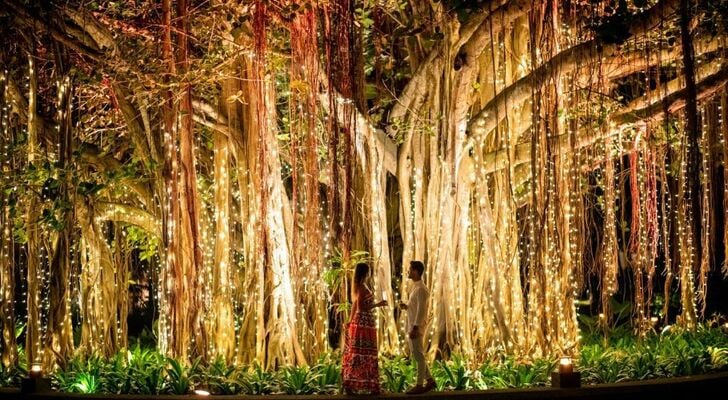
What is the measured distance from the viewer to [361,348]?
23.0ft

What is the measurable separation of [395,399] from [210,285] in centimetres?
229

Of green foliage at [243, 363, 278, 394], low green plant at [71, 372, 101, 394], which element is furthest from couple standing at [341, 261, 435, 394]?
low green plant at [71, 372, 101, 394]

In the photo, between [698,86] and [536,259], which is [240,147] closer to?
[536,259]

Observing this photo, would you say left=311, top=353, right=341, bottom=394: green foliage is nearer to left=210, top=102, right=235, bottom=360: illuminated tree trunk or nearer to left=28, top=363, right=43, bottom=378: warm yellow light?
left=210, top=102, right=235, bottom=360: illuminated tree trunk

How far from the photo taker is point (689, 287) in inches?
398

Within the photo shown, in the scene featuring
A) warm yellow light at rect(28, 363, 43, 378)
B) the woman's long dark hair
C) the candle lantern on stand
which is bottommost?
the candle lantern on stand

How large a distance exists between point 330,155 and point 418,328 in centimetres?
129

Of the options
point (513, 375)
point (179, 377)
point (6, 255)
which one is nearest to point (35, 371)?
point (179, 377)

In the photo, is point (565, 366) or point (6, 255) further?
point (6, 255)

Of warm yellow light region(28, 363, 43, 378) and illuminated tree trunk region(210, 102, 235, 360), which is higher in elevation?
illuminated tree trunk region(210, 102, 235, 360)

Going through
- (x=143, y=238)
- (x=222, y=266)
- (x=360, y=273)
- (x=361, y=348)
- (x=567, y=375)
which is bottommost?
(x=567, y=375)

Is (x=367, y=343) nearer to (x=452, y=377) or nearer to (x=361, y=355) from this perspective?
(x=361, y=355)

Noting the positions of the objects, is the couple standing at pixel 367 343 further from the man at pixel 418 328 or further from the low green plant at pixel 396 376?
the low green plant at pixel 396 376

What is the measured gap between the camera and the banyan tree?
7.73 metres
